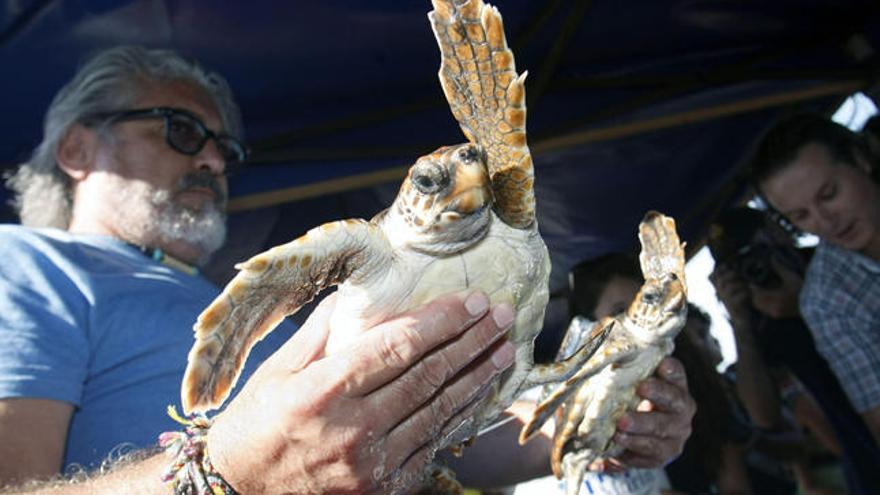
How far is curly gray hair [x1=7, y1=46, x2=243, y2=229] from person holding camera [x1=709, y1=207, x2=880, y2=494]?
5.77 feet

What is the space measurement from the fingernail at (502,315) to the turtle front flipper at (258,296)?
0.48ft

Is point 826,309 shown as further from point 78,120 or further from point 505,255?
point 78,120

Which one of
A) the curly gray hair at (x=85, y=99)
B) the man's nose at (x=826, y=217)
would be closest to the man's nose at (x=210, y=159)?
the curly gray hair at (x=85, y=99)

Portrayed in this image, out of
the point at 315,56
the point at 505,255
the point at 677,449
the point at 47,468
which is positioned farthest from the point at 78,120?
the point at 677,449

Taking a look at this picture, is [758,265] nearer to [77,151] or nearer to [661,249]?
[661,249]

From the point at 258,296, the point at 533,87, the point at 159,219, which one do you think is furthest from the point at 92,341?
the point at 533,87

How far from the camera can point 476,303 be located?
79 cm

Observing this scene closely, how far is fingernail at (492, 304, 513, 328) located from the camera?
810mm

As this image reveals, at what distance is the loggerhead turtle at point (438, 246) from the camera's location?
28.2 inches

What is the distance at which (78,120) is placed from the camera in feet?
5.93

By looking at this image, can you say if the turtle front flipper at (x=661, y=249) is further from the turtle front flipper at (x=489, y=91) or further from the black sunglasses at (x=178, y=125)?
the black sunglasses at (x=178, y=125)

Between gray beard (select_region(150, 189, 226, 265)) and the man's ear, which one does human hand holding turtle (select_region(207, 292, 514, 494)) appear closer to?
gray beard (select_region(150, 189, 226, 265))

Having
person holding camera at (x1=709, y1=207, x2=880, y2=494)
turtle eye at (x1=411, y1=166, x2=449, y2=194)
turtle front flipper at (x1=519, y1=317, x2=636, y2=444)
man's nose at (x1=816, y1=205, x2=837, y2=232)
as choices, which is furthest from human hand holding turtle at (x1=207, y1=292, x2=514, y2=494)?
person holding camera at (x1=709, y1=207, x2=880, y2=494)

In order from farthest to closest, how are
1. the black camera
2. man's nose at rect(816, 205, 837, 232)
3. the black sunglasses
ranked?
the black camera
man's nose at rect(816, 205, 837, 232)
the black sunglasses
